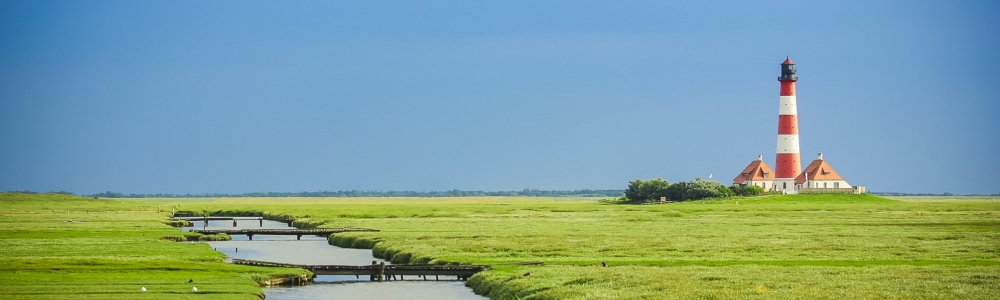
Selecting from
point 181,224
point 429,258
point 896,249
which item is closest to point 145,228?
point 181,224

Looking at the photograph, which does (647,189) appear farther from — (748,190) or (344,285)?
(344,285)

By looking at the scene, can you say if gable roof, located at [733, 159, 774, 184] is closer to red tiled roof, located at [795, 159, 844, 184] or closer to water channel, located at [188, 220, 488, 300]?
red tiled roof, located at [795, 159, 844, 184]

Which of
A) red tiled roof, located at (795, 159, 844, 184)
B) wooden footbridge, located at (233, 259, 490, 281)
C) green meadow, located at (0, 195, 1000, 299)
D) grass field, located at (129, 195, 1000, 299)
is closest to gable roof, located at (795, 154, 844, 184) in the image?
red tiled roof, located at (795, 159, 844, 184)

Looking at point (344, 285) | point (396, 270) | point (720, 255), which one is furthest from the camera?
point (720, 255)

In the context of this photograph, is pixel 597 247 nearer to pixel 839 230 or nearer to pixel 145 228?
pixel 839 230

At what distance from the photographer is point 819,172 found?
481ft

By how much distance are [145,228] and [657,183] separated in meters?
82.5

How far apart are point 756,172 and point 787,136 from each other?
975 centimetres

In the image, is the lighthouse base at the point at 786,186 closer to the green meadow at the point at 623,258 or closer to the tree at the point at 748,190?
the tree at the point at 748,190

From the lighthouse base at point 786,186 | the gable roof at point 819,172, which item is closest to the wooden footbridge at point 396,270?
the lighthouse base at point 786,186

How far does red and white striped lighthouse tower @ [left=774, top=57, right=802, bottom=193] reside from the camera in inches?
5595

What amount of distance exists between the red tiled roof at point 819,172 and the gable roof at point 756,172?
15.2 ft

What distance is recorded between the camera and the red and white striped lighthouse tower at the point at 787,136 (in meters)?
142

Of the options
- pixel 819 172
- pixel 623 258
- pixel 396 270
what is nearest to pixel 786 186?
pixel 819 172
